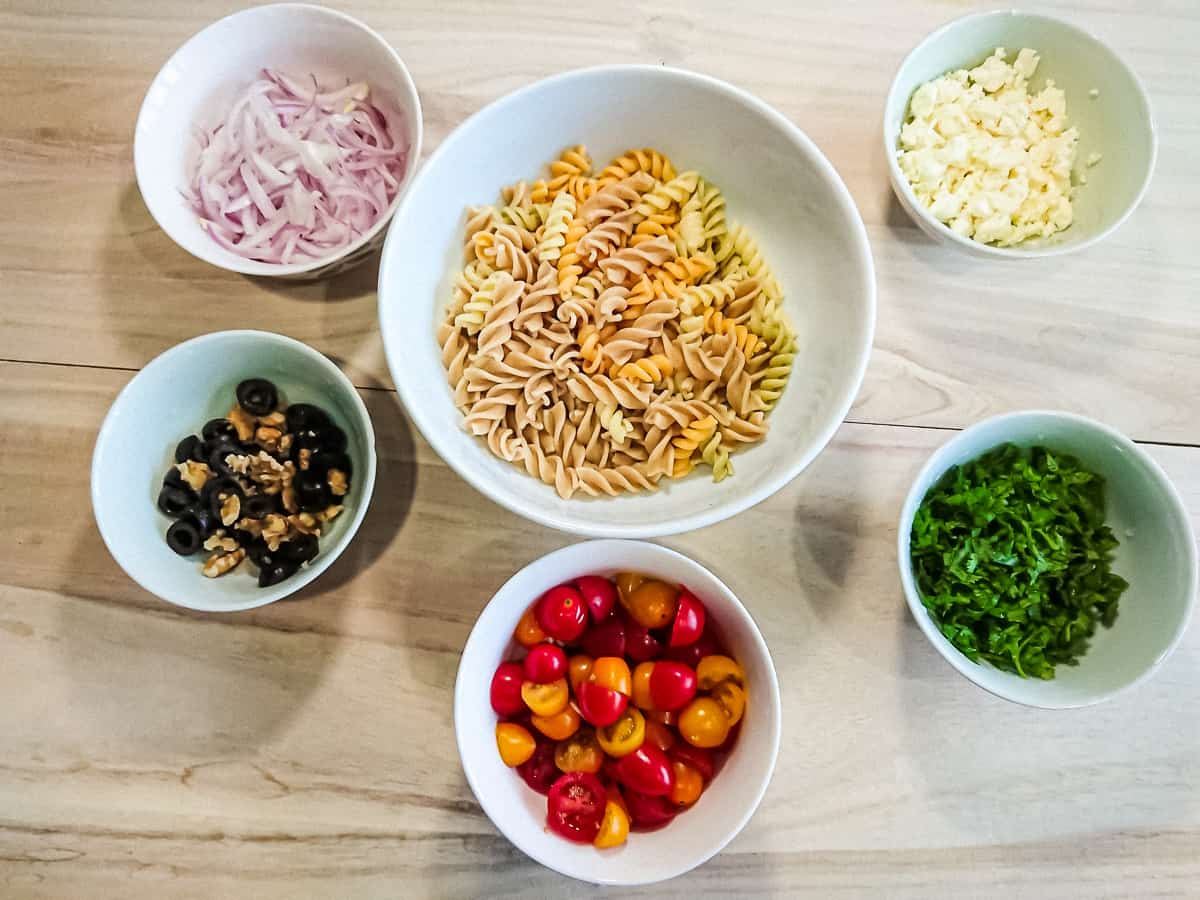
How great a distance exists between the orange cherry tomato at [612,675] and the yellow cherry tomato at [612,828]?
0.14 meters

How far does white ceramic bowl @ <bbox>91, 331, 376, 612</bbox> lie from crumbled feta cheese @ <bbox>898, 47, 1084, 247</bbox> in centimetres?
81

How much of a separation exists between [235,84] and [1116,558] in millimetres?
1372

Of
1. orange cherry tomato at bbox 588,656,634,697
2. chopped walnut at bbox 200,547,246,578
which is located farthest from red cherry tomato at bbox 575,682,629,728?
chopped walnut at bbox 200,547,246,578

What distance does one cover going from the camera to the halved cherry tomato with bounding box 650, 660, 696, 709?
3.61 feet

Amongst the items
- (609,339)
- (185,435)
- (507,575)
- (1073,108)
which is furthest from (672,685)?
(1073,108)

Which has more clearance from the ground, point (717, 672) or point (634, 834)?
point (717, 672)

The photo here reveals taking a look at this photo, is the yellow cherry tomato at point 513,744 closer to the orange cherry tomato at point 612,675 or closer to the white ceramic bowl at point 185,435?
the orange cherry tomato at point 612,675

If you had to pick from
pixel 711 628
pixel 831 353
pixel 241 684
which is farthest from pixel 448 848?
pixel 831 353

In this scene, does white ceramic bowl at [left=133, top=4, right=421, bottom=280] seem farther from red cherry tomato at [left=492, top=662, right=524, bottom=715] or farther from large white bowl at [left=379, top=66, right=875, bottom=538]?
red cherry tomato at [left=492, top=662, right=524, bottom=715]

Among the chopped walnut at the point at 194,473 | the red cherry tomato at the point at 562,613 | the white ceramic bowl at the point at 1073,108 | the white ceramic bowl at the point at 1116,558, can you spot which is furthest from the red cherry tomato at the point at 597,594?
the white ceramic bowl at the point at 1073,108

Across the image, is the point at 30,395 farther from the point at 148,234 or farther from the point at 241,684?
the point at 241,684

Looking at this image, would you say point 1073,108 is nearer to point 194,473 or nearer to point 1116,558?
point 1116,558

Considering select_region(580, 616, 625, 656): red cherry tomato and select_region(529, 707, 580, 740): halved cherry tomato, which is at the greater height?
select_region(580, 616, 625, 656): red cherry tomato

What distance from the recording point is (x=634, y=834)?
3.67 ft
